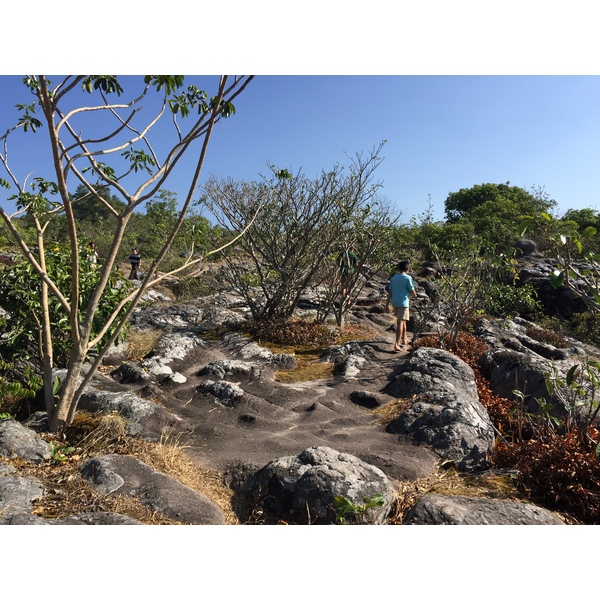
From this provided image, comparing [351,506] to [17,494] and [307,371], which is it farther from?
[307,371]

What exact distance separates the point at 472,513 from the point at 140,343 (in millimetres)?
6306

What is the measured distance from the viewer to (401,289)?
985 centimetres

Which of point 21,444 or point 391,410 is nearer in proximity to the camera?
point 21,444

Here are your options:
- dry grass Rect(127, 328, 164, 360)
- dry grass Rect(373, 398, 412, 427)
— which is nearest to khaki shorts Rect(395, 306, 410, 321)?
dry grass Rect(373, 398, 412, 427)

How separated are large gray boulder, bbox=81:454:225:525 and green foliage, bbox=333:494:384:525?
830mm

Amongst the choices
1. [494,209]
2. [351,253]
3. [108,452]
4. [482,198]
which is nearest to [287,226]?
[351,253]

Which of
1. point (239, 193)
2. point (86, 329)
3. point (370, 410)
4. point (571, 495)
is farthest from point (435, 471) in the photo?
point (239, 193)

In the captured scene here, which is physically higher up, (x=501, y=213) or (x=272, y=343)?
(x=501, y=213)

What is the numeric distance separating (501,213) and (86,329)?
32997 mm

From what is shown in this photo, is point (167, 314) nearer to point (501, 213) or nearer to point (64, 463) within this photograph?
point (64, 463)

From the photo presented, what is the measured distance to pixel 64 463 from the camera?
13.7 feet

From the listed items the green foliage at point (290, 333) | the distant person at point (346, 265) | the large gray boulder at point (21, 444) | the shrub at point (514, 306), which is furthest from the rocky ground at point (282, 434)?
the shrub at point (514, 306)

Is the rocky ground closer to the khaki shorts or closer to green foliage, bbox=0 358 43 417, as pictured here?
green foliage, bbox=0 358 43 417

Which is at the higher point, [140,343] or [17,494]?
[140,343]
